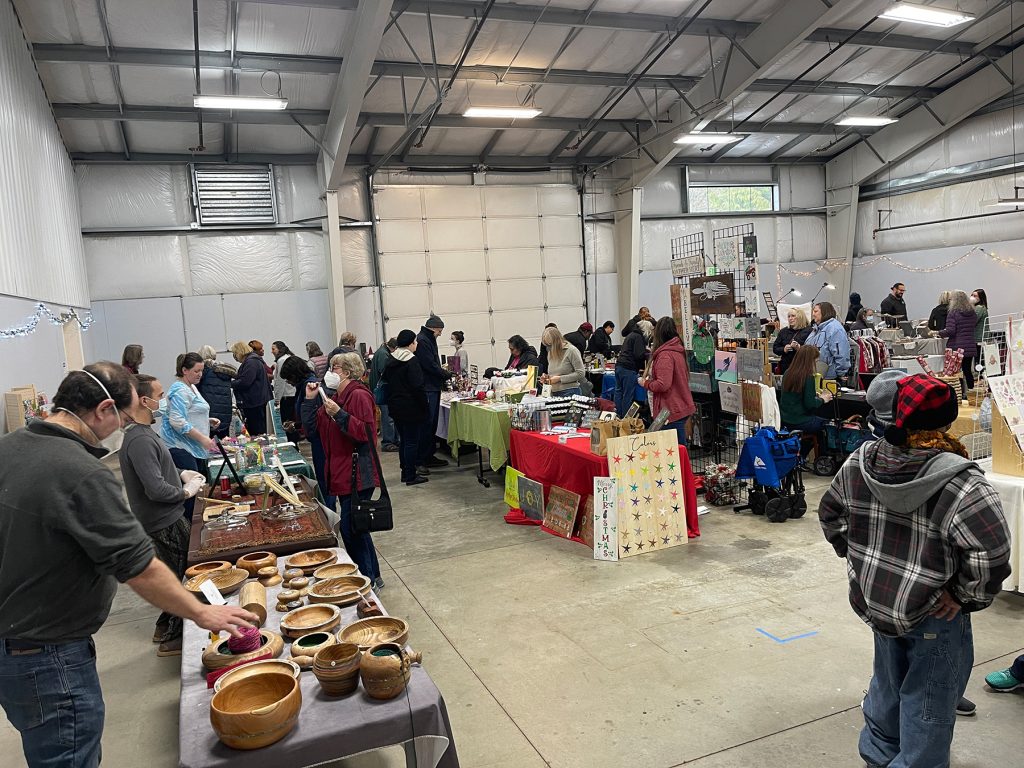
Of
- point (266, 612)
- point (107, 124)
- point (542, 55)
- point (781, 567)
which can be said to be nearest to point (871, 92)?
point (542, 55)

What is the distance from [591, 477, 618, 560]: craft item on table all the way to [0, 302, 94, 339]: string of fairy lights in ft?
13.0

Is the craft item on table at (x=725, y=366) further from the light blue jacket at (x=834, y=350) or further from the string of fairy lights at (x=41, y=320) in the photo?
the string of fairy lights at (x=41, y=320)

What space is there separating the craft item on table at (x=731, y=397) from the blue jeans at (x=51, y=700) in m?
5.08

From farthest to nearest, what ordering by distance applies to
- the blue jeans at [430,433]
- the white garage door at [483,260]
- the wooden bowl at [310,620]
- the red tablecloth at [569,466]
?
the white garage door at [483,260] < the blue jeans at [430,433] < the red tablecloth at [569,466] < the wooden bowl at [310,620]

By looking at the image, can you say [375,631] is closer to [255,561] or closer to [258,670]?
[258,670]

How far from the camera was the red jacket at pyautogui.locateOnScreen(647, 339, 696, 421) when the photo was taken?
17.6ft

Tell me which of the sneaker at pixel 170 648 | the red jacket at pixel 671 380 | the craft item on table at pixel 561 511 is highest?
the red jacket at pixel 671 380

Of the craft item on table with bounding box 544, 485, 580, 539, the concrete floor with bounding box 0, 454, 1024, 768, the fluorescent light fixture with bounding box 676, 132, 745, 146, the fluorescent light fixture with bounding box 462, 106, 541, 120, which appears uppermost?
the fluorescent light fixture with bounding box 462, 106, 541, 120

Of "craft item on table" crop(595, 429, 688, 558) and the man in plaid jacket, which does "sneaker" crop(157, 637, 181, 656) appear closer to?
"craft item on table" crop(595, 429, 688, 558)

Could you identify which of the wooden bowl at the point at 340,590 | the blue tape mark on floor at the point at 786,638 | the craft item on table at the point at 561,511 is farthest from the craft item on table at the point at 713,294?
the wooden bowl at the point at 340,590

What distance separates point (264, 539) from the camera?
339 centimetres

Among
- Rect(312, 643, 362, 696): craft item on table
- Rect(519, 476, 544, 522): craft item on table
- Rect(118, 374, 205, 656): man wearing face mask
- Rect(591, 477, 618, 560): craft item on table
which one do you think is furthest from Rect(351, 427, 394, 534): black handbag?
Rect(312, 643, 362, 696): craft item on table

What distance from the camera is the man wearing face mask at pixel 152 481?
3305mm

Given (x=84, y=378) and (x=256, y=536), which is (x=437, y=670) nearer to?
(x=256, y=536)
